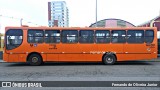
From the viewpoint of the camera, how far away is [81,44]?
19.1m

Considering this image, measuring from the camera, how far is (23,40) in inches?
739

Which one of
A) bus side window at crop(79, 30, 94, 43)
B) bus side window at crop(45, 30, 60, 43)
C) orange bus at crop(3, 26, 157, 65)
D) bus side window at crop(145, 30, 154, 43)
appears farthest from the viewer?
bus side window at crop(145, 30, 154, 43)

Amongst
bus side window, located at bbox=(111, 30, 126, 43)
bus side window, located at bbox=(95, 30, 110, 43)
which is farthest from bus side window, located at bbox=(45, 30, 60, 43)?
bus side window, located at bbox=(111, 30, 126, 43)

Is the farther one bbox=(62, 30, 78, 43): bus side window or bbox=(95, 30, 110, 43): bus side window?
bbox=(95, 30, 110, 43): bus side window

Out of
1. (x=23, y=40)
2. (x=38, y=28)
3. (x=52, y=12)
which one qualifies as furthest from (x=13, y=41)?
(x=52, y=12)

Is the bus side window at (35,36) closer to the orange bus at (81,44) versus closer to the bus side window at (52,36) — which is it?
the orange bus at (81,44)

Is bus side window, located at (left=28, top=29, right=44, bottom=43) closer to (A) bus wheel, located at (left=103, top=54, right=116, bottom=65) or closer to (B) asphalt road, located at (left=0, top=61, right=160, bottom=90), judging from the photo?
(B) asphalt road, located at (left=0, top=61, right=160, bottom=90)

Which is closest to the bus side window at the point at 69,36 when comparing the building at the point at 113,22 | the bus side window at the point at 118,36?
the bus side window at the point at 118,36

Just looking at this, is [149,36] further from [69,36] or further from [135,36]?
[69,36]

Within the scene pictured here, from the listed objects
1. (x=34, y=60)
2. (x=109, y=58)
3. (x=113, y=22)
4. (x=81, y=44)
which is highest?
(x=113, y=22)

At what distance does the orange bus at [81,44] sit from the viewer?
18781 millimetres

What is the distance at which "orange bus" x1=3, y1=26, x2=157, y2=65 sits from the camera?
18781 mm

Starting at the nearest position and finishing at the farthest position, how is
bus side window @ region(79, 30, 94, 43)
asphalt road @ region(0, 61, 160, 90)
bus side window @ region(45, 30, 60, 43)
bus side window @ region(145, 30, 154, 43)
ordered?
asphalt road @ region(0, 61, 160, 90)
bus side window @ region(45, 30, 60, 43)
bus side window @ region(79, 30, 94, 43)
bus side window @ region(145, 30, 154, 43)

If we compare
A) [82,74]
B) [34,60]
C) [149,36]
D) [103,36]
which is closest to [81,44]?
[103,36]
